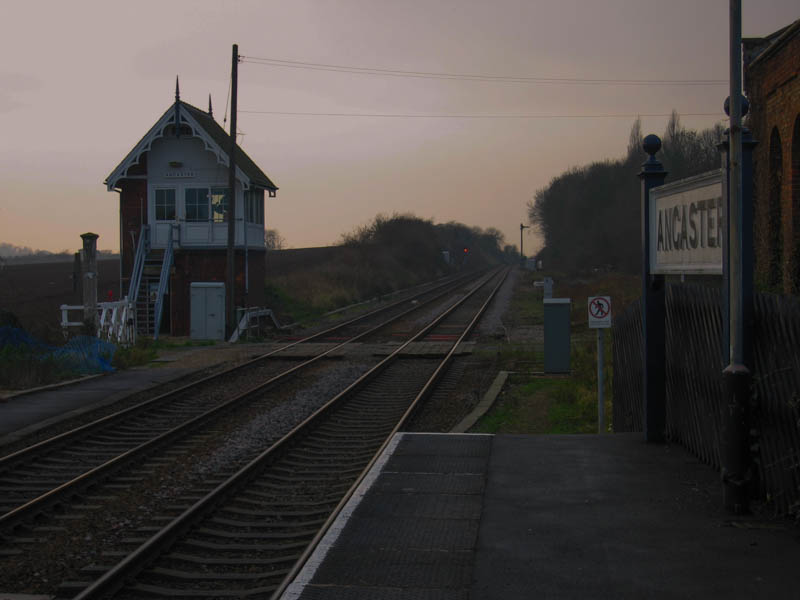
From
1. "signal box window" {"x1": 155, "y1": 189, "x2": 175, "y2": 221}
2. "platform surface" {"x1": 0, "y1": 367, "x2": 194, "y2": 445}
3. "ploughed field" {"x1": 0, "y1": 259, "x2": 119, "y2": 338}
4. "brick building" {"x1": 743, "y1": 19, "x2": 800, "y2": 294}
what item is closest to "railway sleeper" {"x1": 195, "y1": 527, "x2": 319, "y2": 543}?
"platform surface" {"x1": 0, "y1": 367, "x2": 194, "y2": 445}

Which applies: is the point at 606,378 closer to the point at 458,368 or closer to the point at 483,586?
the point at 458,368

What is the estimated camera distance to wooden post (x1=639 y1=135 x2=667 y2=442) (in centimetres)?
823

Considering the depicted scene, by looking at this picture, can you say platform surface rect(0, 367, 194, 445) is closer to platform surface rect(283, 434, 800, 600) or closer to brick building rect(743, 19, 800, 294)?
platform surface rect(283, 434, 800, 600)

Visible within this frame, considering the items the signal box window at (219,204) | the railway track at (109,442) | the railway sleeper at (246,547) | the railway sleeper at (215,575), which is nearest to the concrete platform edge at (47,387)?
the railway track at (109,442)

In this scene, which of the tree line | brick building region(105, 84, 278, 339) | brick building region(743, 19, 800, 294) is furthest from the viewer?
the tree line

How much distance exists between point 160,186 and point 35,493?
885 inches

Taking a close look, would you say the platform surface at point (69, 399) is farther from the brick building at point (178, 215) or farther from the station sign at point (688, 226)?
the brick building at point (178, 215)

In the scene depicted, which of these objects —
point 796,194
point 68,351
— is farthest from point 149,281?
point 796,194

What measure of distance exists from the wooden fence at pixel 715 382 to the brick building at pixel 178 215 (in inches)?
814

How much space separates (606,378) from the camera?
15.8 m

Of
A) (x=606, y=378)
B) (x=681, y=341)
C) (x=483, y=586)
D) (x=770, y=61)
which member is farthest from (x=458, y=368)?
(x=483, y=586)

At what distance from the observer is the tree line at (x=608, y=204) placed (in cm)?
6347

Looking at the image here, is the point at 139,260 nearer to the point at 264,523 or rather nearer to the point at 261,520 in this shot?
the point at 261,520

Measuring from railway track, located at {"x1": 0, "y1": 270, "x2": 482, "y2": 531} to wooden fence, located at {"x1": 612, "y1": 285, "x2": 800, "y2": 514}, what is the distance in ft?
19.2
